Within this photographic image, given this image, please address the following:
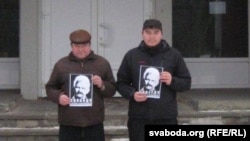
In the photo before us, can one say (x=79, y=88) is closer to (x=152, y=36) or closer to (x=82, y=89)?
(x=82, y=89)

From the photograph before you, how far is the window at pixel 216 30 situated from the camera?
9.80m

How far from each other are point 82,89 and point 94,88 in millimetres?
118

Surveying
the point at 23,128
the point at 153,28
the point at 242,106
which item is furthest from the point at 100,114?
the point at 242,106

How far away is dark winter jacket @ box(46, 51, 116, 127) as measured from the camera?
5066mm

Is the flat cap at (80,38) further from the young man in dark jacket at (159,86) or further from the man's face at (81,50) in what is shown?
the young man in dark jacket at (159,86)

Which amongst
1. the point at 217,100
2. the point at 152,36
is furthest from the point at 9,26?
the point at 152,36

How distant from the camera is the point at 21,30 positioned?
352 inches

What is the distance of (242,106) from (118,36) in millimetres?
2511

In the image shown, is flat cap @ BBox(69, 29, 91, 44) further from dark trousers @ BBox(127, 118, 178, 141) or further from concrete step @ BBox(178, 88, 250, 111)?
concrete step @ BBox(178, 88, 250, 111)

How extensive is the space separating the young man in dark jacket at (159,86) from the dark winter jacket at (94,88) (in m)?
0.20

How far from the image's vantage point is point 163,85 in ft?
16.5

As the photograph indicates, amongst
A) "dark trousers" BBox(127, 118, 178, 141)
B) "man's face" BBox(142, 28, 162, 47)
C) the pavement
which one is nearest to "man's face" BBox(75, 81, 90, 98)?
"dark trousers" BBox(127, 118, 178, 141)

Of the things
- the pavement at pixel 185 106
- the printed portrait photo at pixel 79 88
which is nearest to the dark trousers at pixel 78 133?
the printed portrait photo at pixel 79 88

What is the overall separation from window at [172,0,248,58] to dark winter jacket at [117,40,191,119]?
186 inches
